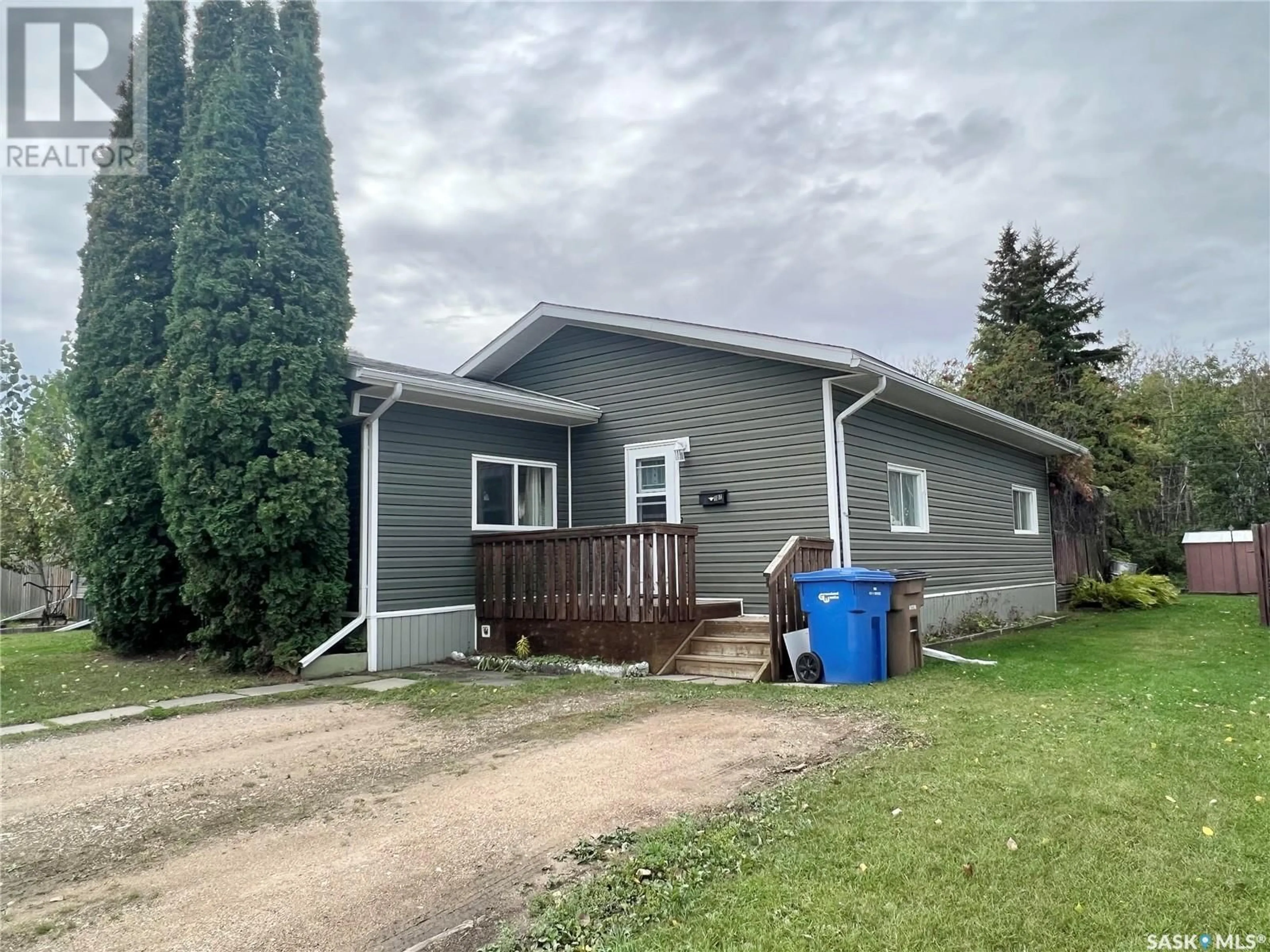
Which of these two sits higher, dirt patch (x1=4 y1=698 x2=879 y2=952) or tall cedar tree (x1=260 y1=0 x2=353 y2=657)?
tall cedar tree (x1=260 y1=0 x2=353 y2=657)

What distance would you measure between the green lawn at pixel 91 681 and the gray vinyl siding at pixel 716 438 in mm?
4933

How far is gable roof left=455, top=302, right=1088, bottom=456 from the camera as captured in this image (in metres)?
8.97

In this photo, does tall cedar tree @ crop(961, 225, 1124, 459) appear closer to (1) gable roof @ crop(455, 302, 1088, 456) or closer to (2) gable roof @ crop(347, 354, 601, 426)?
(1) gable roof @ crop(455, 302, 1088, 456)

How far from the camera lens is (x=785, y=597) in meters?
8.03

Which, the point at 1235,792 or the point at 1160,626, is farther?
the point at 1160,626

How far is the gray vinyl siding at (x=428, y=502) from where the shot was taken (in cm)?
908

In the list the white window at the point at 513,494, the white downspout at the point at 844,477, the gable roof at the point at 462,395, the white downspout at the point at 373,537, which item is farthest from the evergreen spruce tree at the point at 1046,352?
the white downspout at the point at 373,537

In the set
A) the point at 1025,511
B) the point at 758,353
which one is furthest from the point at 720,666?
the point at 1025,511

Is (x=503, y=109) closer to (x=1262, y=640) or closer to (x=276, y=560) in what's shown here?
(x=276, y=560)

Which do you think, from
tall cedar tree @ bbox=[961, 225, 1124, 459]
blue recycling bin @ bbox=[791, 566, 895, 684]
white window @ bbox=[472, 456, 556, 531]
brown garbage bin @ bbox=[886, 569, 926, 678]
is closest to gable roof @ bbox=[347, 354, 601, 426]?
white window @ bbox=[472, 456, 556, 531]

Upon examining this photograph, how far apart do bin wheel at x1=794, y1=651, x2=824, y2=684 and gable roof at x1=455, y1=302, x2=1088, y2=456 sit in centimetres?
322

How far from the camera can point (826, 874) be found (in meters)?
2.90

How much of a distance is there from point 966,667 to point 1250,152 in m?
12.1

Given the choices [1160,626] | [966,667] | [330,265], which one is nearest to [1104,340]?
[1160,626]
